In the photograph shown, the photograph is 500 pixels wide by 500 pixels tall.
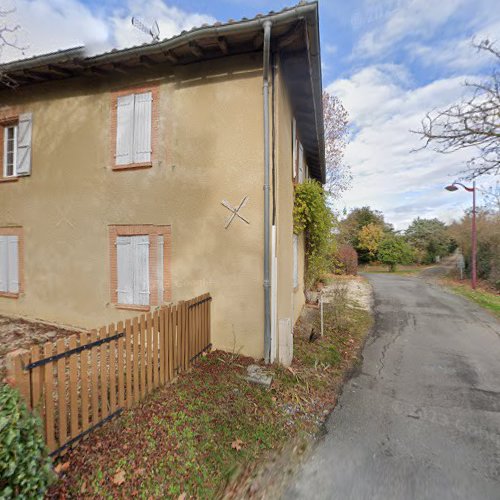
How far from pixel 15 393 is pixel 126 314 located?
410cm

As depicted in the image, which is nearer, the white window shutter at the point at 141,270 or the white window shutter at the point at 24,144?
the white window shutter at the point at 141,270

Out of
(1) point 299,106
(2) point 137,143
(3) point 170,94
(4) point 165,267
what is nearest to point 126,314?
(4) point 165,267

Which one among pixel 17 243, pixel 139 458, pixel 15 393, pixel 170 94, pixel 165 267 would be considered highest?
pixel 170 94

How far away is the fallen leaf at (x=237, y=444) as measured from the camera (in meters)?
3.20

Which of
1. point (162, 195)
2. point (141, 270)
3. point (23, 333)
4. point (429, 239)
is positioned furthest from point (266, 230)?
point (429, 239)

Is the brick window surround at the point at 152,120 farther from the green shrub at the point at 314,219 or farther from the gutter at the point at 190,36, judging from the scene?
the green shrub at the point at 314,219

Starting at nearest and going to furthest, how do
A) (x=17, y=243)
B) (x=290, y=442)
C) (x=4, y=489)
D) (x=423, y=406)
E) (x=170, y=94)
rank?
(x=4, y=489), (x=290, y=442), (x=423, y=406), (x=170, y=94), (x=17, y=243)

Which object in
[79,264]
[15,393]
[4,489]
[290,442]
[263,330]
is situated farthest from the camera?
[79,264]

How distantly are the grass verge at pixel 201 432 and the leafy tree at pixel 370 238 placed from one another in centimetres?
2812

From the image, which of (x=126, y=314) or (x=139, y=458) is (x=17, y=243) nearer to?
(x=126, y=314)

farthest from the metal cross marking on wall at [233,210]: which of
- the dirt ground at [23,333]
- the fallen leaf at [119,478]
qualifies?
the dirt ground at [23,333]

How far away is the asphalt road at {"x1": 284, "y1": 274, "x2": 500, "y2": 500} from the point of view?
2.86 meters

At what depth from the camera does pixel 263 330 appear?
16.7ft

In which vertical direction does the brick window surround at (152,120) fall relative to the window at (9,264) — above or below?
above
